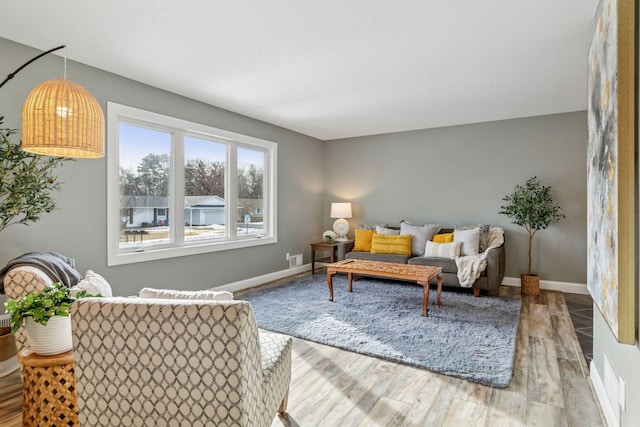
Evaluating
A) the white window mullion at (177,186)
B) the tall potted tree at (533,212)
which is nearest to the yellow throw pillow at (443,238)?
the tall potted tree at (533,212)

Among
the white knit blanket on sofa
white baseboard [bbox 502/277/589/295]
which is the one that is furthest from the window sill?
white baseboard [bbox 502/277/589/295]

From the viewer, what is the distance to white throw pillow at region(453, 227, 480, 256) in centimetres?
488

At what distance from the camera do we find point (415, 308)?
3.98m

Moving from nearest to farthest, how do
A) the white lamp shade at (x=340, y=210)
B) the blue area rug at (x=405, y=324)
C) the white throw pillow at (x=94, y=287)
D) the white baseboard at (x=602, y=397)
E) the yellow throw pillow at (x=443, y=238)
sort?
the white baseboard at (x=602, y=397), the white throw pillow at (x=94, y=287), the blue area rug at (x=405, y=324), the yellow throw pillow at (x=443, y=238), the white lamp shade at (x=340, y=210)

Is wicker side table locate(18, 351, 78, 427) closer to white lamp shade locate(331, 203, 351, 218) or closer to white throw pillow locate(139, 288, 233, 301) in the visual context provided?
white throw pillow locate(139, 288, 233, 301)

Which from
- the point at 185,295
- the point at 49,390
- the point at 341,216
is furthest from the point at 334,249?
the point at 49,390

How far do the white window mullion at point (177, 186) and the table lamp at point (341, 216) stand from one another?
2839 mm

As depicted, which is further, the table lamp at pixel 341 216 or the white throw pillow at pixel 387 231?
the table lamp at pixel 341 216

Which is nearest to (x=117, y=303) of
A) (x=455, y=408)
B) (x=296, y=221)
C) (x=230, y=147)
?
(x=455, y=408)

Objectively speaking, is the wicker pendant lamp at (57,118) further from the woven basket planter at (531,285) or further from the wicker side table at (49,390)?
the woven basket planter at (531,285)

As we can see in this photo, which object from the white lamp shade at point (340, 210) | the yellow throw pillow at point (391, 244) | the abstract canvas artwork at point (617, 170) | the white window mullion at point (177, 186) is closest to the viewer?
the abstract canvas artwork at point (617, 170)

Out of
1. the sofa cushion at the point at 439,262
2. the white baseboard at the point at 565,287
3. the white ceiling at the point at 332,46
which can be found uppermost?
the white ceiling at the point at 332,46

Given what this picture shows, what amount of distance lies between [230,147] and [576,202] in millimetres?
4787

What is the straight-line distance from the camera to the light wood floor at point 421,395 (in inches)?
78.0
